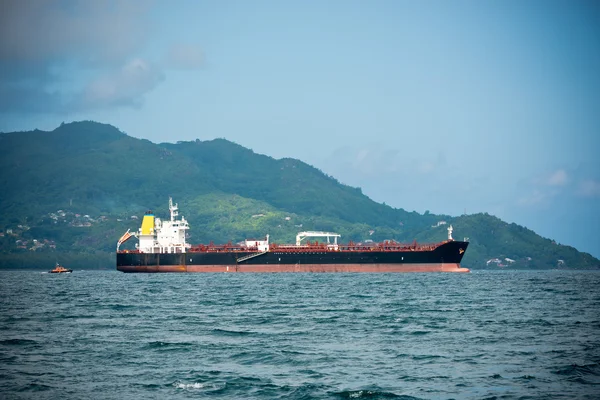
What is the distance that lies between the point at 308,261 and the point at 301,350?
79.9 m

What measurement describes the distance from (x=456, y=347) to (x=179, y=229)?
9344cm

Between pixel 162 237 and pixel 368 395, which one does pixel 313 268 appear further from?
pixel 368 395

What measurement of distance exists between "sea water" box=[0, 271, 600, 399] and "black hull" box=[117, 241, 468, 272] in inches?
2142

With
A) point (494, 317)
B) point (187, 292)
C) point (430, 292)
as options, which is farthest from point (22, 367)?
point (430, 292)

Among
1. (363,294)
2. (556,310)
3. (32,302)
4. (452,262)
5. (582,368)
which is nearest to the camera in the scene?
(582,368)

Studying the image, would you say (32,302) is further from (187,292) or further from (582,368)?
(582,368)

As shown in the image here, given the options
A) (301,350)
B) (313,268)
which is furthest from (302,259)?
(301,350)

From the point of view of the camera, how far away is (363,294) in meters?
64.5

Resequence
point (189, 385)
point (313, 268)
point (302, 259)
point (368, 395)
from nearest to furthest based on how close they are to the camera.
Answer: point (368, 395) → point (189, 385) → point (302, 259) → point (313, 268)

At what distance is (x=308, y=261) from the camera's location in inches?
4424

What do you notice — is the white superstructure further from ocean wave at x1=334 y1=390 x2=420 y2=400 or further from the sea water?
ocean wave at x1=334 y1=390 x2=420 y2=400

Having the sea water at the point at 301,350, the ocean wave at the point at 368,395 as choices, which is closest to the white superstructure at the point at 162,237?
the sea water at the point at 301,350

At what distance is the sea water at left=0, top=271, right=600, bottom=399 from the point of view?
25.7 meters

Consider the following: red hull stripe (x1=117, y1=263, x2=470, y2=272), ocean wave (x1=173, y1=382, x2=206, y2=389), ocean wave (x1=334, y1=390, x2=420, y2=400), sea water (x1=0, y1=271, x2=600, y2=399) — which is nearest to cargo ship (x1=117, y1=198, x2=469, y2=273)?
red hull stripe (x1=117, y1=263, x2=470, y2=272)
